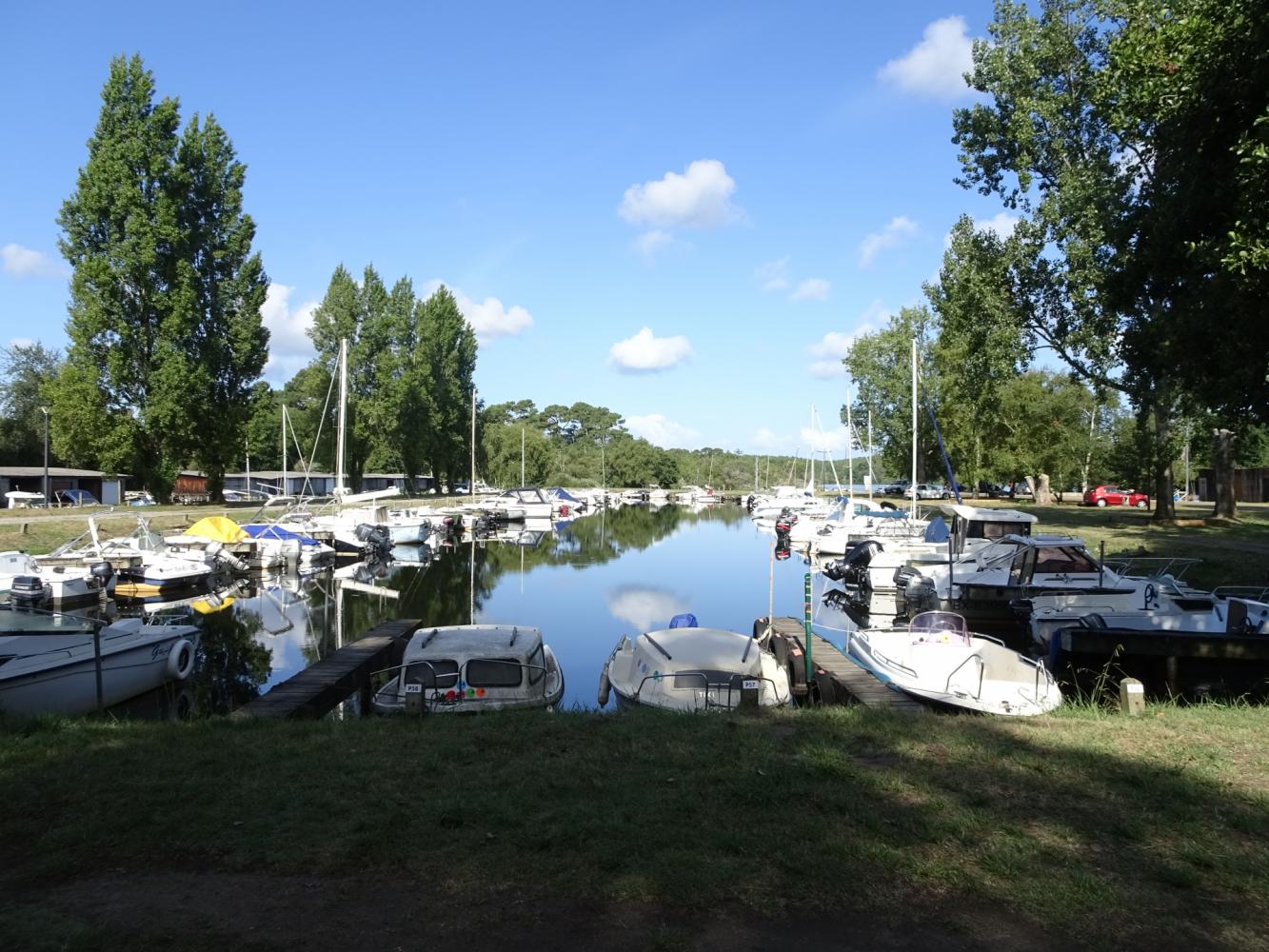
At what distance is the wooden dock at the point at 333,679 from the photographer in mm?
11852

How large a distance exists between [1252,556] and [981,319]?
12874mm

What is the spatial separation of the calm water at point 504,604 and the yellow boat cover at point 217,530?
10.2 ft

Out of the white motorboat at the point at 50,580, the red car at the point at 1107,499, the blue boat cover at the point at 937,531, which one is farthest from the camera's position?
the red car at the point at 1107,499

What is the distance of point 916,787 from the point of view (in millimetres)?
7008

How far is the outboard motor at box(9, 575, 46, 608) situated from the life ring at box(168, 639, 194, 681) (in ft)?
37.3

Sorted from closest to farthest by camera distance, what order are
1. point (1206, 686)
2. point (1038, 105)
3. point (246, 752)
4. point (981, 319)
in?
point (246, 752) → point (1206, 686) → point (1038, 105) → point (981, 319)

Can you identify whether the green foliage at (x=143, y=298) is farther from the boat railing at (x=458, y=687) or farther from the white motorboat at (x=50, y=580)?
the boat railing at (x=458, y=687)

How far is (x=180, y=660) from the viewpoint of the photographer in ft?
53.9

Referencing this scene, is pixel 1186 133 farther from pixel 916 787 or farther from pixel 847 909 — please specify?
pixel 847 909

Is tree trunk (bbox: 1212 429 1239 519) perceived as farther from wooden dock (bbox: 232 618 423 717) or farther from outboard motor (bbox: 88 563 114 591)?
outboard motor (bbox: 88 563 114 591)

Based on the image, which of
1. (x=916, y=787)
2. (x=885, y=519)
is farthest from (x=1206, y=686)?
(x=885, y=519)

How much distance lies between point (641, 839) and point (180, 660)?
1335cm

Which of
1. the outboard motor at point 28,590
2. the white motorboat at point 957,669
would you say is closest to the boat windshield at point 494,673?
the white motorboat at point 957,669

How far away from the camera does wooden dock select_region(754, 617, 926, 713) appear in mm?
12648
